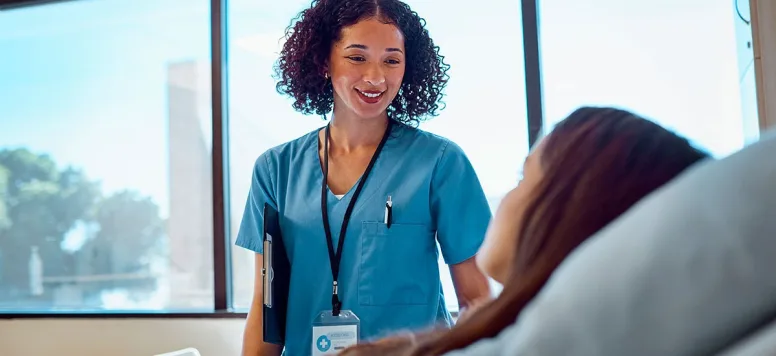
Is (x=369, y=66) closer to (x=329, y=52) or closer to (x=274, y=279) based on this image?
(x=329, y=52)

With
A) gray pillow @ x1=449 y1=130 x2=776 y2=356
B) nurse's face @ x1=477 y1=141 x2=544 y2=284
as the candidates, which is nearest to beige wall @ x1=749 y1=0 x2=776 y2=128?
nurse's face @ x1=477 y1=141 x2=544 y2=284

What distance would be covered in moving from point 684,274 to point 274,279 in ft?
3.97

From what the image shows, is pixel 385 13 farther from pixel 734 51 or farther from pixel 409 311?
pixel 734 51

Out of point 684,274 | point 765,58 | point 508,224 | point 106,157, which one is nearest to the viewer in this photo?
point 684,274

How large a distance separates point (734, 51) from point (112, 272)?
299 centimetres

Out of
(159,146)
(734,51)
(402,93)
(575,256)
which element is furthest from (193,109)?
(575,256)

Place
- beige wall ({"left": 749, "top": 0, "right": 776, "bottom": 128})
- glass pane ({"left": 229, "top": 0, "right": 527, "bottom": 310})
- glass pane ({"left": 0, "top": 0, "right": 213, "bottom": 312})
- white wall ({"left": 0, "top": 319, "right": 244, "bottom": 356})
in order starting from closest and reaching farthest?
beige wall ({"left": 749, "top": 0, "right": 776, "bottom": 128}), glass pane ({"left": 229, "top": 0, "right": 527, "bottom": 310}), white wall ({"left": 0, "top": 319, "right": 244, "bottom": 356}), glass pane ({"left": 0, "top": 0, "right": 213, "bottom": 312})

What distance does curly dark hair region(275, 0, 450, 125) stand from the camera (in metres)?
1.59

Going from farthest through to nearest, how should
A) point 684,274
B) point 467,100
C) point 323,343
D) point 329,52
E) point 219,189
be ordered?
point 219,189
point 467,100
point 329,52
point 323,343
point 684,274

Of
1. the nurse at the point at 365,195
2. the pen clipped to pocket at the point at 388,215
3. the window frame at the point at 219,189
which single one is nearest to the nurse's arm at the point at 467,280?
the nurse at the point at 365,195

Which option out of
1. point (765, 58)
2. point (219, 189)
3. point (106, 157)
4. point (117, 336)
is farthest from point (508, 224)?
point (106, 157)

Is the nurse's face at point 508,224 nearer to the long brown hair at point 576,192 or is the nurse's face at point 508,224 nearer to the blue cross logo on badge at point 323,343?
the long brown hair at point 576,192

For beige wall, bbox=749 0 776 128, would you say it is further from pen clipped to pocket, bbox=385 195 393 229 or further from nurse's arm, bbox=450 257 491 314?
pen clipped to pocket, bbox=385 195 393 229

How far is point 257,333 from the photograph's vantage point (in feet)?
5.04
